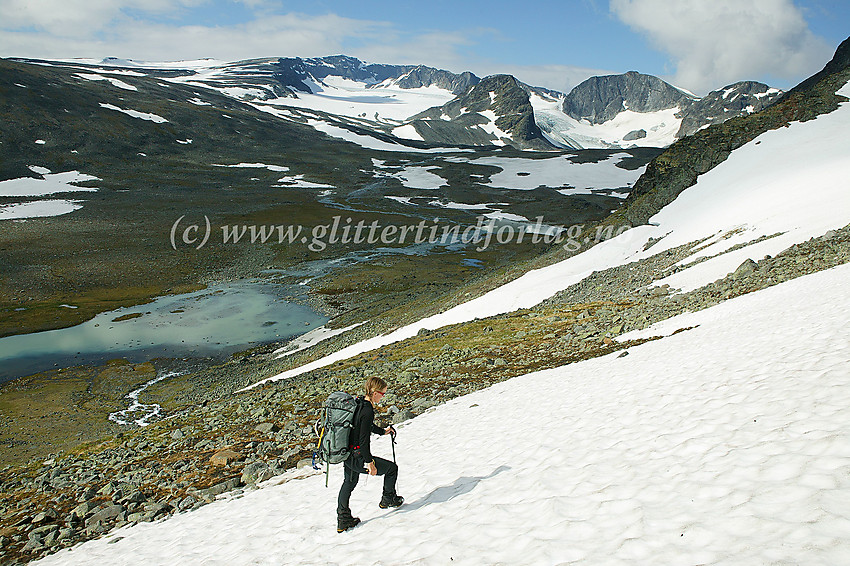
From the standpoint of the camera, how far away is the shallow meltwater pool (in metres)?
46.9

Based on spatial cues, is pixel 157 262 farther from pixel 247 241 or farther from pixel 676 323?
pixel 676 323

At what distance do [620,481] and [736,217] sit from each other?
35103 millimetres

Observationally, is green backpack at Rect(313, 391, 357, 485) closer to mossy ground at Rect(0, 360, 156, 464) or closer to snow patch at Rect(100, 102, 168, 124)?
mossy ground at Rect(0, 360, 156, 464)

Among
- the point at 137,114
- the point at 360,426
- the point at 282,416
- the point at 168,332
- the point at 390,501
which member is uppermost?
the point at 137,114

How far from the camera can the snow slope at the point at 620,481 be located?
6.12 m

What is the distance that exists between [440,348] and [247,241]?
7747 centimetres

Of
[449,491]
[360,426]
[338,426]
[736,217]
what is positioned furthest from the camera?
[736,217]

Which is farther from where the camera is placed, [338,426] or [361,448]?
[361,448]

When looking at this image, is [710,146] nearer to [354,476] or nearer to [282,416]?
[282,416]

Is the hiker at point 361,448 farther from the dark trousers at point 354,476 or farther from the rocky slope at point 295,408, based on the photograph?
the rocky slope at point 295,408

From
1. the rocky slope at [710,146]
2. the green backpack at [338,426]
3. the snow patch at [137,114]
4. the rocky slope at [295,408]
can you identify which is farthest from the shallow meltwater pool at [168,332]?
the snow patch at [137,114]

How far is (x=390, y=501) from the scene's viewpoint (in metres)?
9.88

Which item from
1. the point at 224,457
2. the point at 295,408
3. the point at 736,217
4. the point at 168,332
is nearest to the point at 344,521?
the point at 224,457

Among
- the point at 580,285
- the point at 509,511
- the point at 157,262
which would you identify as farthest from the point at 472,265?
the point at 509,511
